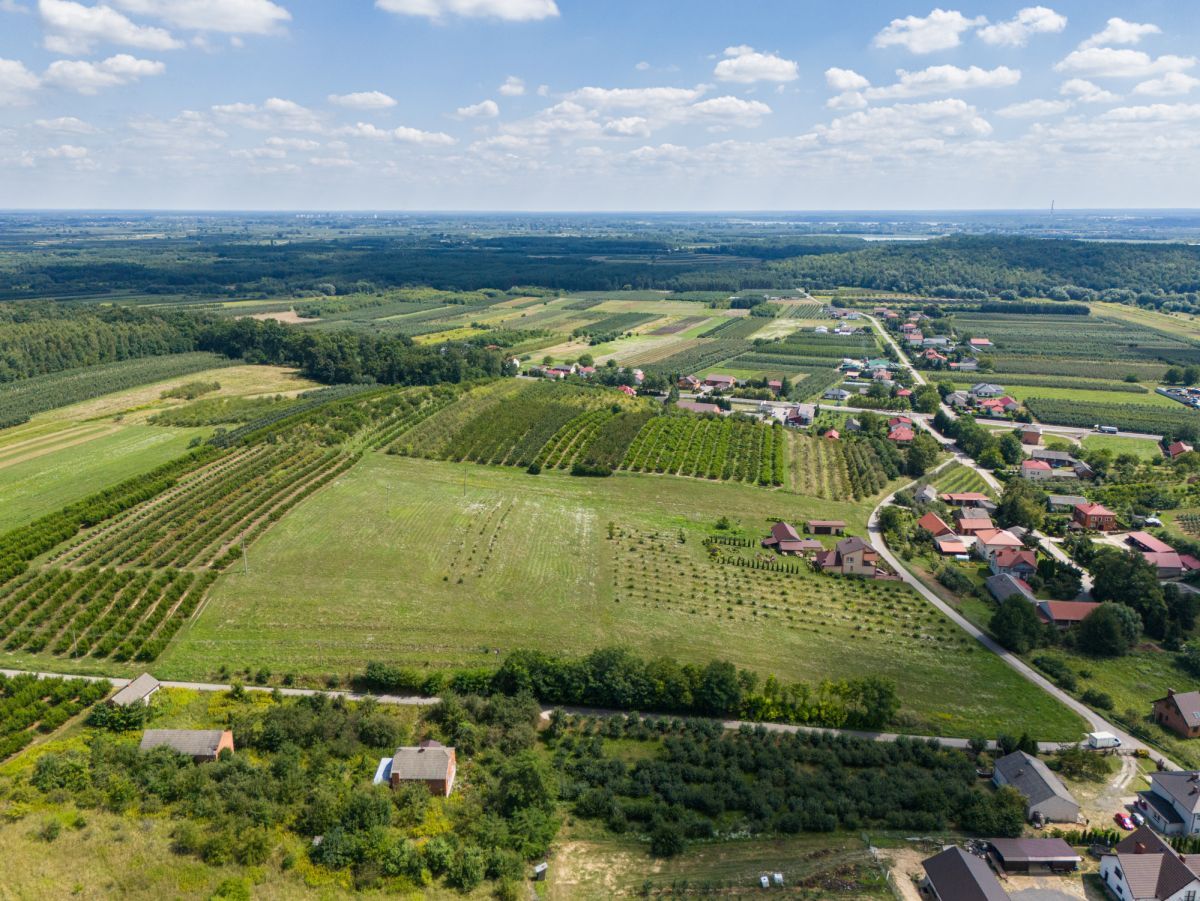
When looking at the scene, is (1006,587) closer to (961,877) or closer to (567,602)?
(961,877)

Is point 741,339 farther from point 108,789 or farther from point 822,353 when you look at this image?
point 108,789

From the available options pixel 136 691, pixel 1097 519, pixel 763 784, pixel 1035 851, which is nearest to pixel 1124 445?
pixel 1097 519

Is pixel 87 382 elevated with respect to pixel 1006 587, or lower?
elevated

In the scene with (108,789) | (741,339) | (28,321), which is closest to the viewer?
(108,789)

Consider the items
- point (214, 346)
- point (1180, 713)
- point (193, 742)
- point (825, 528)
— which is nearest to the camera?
point (193, 742)

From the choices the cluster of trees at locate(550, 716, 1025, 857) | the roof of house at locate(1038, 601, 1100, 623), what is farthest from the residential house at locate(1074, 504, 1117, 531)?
the cluster of trees at locate(550, 716, 1025, 857)

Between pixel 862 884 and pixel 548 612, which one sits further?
pixel 548 612

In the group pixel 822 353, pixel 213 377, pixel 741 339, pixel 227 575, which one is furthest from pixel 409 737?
pixel 741 339

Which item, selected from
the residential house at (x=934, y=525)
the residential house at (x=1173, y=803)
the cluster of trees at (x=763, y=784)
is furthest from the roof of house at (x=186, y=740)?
the residential house at (x=934, y=525)
